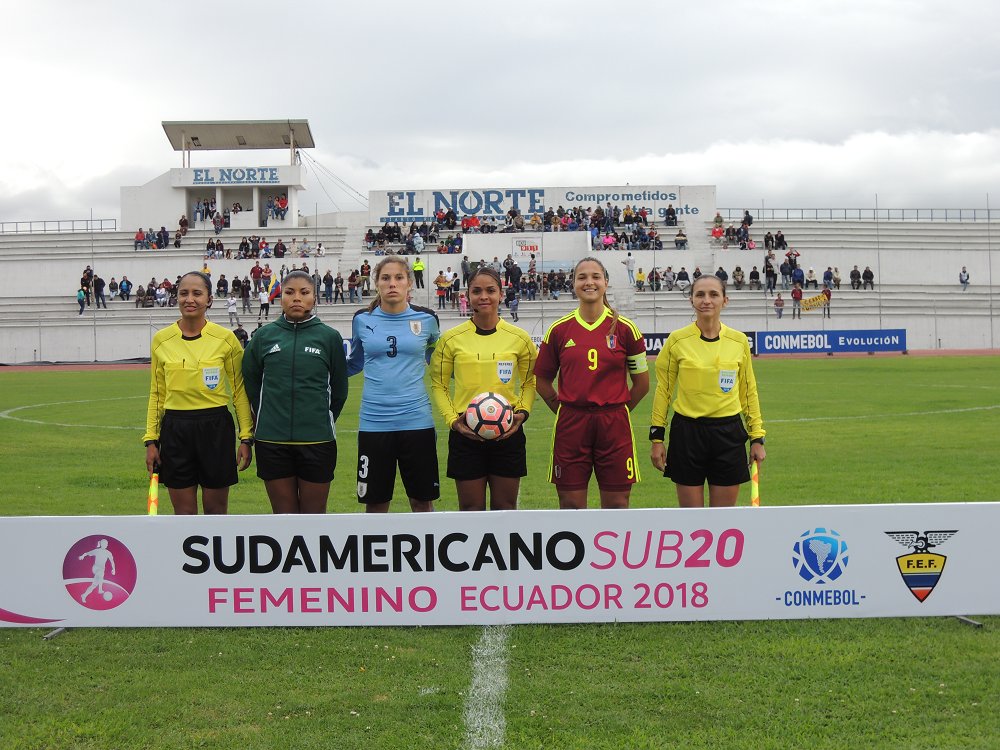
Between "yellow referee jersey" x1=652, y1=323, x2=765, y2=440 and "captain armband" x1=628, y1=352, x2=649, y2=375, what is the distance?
104mm

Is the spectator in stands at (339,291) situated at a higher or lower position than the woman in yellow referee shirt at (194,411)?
higher

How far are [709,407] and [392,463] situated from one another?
5.91ft

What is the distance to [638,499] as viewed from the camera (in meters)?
8.51

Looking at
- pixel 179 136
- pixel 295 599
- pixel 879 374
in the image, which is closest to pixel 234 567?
pixel 295 599

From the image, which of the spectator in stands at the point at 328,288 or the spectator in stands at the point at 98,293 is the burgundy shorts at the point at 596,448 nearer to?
the spectator in stands at the point at 328,288

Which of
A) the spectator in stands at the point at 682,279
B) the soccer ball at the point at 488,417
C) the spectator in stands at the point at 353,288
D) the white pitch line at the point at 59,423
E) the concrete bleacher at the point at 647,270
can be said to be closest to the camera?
the soccer ball at the point at 488,417

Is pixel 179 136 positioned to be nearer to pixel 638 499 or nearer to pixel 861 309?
pixel 861 309

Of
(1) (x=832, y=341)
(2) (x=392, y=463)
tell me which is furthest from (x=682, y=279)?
(2) (x=392, y=463)

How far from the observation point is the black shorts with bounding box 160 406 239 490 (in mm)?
5562

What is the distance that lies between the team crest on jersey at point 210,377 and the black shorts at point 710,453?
2565mm

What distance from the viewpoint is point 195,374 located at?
559cm

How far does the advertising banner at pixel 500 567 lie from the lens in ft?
15.7

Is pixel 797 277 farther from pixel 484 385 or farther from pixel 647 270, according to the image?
pixel 484 385

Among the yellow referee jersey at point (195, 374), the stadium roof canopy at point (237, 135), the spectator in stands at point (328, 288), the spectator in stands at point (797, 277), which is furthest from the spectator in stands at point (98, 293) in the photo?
the yellow referee jersey at point (195, 374)
